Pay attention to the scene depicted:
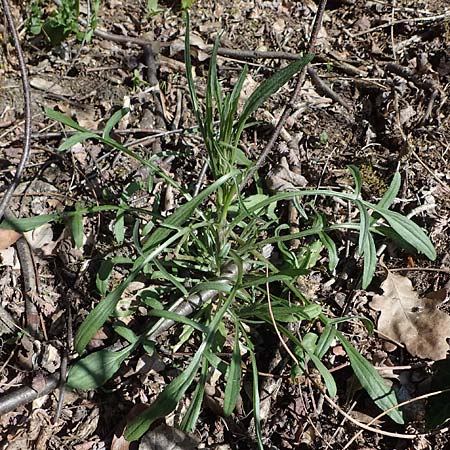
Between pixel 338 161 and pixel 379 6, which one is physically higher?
pixel 379 6

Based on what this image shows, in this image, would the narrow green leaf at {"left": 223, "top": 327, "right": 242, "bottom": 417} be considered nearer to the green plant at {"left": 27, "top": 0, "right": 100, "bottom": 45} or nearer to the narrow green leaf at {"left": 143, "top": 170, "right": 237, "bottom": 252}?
the narrow green leaf at {"left": 143, "top": 170, "right": 237, "bottom": 252}

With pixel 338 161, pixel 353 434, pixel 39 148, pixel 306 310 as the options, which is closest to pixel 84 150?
pixel 39 148

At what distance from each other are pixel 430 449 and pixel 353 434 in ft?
0.80

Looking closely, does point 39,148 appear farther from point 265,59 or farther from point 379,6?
point 379,6

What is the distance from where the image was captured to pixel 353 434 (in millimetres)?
2055

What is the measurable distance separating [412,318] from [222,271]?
703 mm

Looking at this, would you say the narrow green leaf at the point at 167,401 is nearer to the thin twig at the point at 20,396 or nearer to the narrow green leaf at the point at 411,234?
the thin twig at the point at 20,396

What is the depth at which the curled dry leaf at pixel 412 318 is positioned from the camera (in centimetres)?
216

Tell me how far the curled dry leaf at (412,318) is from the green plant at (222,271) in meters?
0.25

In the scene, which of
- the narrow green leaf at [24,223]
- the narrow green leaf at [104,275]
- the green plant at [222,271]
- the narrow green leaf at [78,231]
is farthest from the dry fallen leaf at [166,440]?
the narrow green leaf at [24,223]

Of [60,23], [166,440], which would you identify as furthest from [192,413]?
[60,23]

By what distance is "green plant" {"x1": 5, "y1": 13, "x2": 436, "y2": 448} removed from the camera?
1.82 m

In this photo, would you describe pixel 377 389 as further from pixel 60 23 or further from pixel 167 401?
pixel 60 23

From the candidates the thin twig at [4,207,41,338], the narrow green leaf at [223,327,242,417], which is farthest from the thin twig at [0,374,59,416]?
the narrow green leaf at [223,327,242,417]
